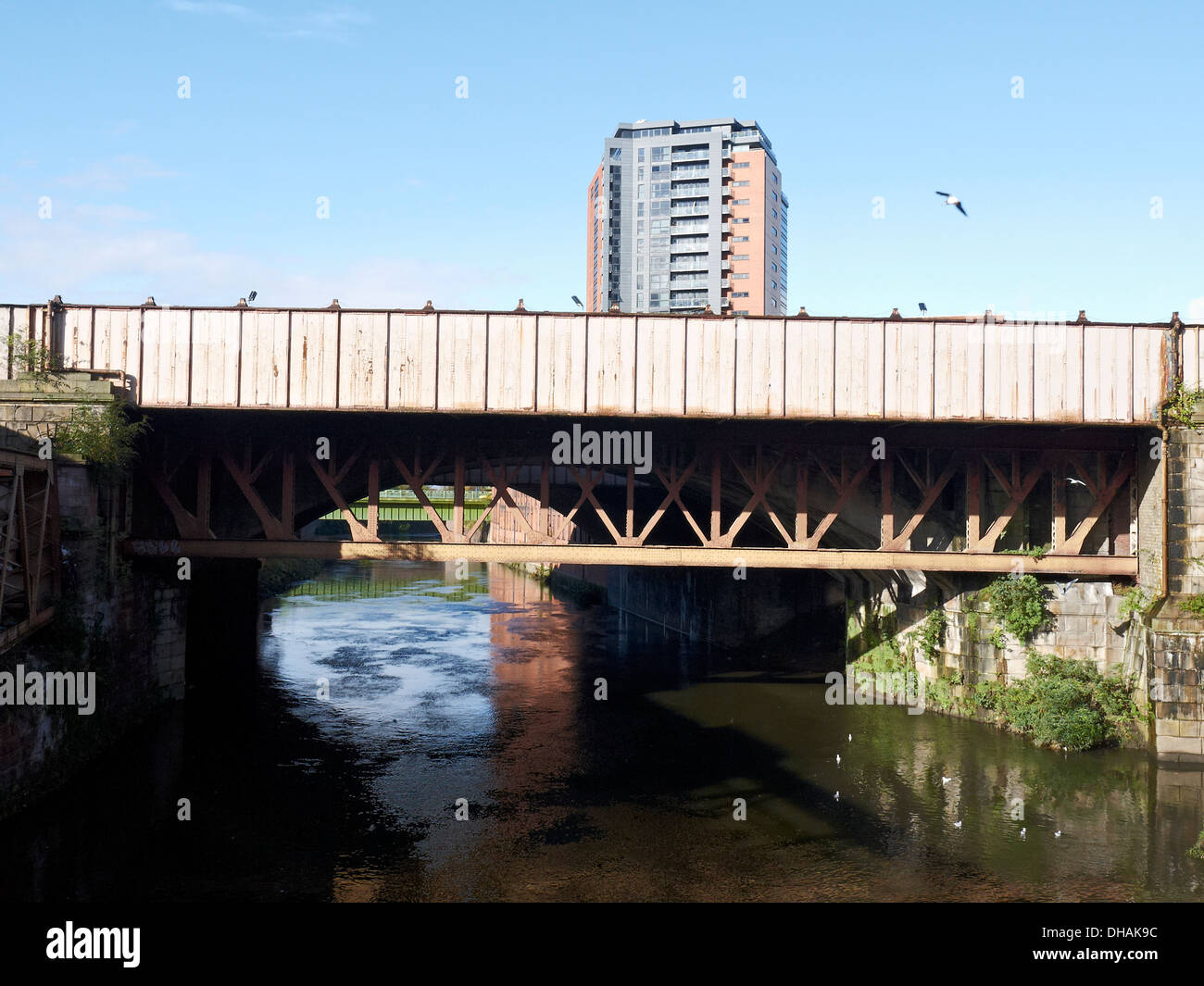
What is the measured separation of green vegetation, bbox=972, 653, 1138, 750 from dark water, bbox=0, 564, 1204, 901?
1.86ft

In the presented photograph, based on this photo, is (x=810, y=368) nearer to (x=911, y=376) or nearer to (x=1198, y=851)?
(x=911, y=376)

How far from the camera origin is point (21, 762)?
15164 mm

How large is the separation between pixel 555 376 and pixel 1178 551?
47.2ft

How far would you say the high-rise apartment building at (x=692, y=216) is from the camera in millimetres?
103250

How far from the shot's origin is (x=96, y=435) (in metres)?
18.5

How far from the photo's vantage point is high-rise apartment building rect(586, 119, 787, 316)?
339ft

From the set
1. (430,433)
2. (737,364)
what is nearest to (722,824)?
(737,364)

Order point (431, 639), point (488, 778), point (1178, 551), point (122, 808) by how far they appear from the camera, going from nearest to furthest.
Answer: point (122, 808) < point (488, 778) < point (1178, 551) < point (431, 639)

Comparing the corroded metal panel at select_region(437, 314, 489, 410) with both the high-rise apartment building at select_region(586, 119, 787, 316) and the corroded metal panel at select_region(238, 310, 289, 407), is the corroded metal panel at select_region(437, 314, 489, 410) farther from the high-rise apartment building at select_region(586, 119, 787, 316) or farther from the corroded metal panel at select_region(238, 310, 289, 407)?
the high-rise apartment building at select_region(586, 119, 787, 316)

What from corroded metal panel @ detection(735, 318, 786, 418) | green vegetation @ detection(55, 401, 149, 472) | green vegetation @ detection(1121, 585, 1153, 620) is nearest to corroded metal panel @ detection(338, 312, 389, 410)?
green vegetation @ detection(55, 401, 149, 472)

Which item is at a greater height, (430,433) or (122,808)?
(430,433)

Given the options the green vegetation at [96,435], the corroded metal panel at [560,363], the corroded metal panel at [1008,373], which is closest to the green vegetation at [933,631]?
the corroded metal panel at [1008,373]
